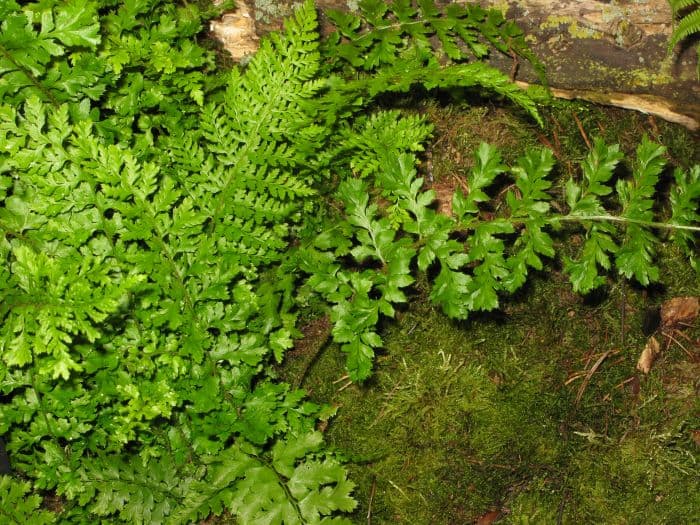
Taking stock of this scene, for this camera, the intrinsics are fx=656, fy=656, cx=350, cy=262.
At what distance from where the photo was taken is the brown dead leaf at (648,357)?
14.2ft

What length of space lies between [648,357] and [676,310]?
0.37 meters

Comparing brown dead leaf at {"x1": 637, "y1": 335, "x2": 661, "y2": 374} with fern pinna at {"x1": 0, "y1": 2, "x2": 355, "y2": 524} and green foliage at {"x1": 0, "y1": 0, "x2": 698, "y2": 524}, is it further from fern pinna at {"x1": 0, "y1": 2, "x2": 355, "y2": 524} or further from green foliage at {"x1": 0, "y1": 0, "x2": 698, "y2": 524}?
fern pinna at {"x1": 0, "y1": 2, "x2": 355, "y2": 524}

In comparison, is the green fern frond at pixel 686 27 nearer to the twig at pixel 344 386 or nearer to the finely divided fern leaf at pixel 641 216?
the finely divided fern leaf at pixel 641 216

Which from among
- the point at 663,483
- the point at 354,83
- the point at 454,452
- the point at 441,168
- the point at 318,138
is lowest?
the point at 663,483

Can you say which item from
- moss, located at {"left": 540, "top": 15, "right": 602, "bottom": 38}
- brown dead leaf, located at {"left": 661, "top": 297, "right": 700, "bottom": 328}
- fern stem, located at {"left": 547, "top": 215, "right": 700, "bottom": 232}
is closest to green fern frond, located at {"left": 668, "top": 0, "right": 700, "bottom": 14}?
moss, located at {"left": 540, "top": 15, "right": 602, "bottom": 38}

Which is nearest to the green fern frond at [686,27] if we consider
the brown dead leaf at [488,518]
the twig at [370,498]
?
the brown dead leaf at [488,518]

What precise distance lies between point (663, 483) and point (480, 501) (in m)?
1.20

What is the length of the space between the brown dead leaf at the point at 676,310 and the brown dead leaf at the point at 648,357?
0.15 m

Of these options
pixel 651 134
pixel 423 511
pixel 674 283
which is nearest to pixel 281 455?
pixel 423 511

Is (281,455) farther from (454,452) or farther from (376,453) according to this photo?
(454,452)

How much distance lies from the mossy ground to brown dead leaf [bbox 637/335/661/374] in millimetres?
40

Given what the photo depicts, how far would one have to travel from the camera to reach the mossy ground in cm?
409

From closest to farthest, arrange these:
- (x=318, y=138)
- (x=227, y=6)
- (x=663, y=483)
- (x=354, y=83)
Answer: (x=354, y=83) → (x=318, y=138) → (x=227, y=6) → (x=663, y=483)

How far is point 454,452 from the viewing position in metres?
4.12
